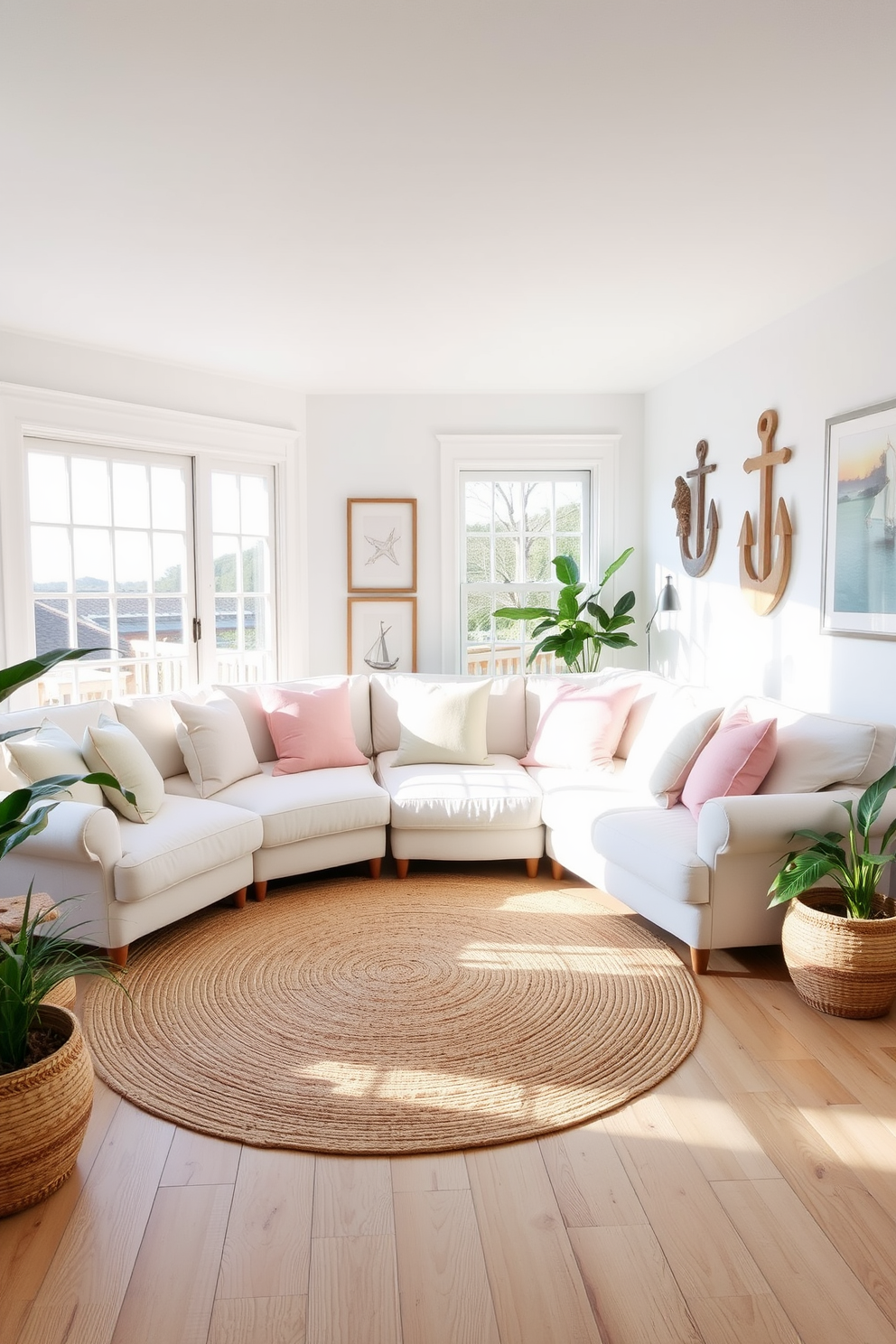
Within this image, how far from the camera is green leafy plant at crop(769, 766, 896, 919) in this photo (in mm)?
2762

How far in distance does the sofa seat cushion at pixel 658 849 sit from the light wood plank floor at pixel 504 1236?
29.1 inches

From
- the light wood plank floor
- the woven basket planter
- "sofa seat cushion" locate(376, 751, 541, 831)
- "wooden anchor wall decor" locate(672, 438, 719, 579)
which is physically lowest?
the light wood plank floor

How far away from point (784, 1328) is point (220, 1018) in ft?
5.85

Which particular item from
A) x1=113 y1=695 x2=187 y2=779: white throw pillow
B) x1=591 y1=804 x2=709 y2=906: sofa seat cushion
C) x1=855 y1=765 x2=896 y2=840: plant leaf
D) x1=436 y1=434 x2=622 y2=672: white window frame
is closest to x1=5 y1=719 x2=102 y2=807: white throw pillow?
x1=113 y1=695 x2=187 y2=779: white throw pillow

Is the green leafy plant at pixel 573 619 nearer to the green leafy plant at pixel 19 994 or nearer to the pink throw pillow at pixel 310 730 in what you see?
the pink throw pillow at pixel 310 730

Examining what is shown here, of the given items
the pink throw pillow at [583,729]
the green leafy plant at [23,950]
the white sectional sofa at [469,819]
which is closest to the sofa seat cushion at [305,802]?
the white sectional sofa at [469,819]

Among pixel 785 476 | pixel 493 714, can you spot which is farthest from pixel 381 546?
pixel 785 476

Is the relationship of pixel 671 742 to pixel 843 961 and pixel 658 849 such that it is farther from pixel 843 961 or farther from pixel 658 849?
pixel 843 961

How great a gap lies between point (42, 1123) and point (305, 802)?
2.01 metres

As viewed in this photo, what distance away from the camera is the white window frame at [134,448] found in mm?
4312

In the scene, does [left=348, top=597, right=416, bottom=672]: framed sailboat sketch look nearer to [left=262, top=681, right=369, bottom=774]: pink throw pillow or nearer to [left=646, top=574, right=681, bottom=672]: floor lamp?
[left=262, top=681, right=369, bottom=774]: pink throw pillow

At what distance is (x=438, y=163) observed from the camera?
8.63ft

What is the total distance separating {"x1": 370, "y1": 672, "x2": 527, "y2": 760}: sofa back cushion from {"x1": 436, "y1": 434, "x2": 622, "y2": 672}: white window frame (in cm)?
103

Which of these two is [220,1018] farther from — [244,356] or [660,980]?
[244,356]
